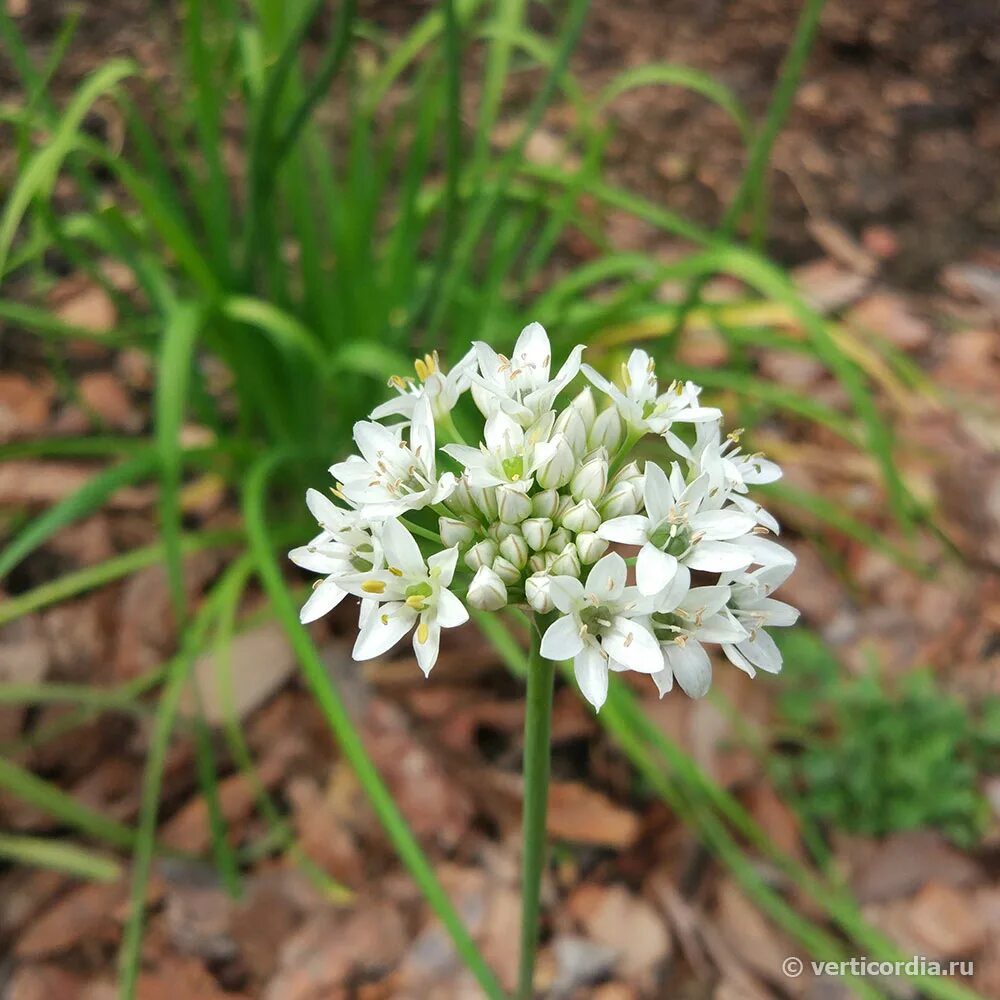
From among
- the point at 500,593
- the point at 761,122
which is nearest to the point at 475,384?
the point at 500,593

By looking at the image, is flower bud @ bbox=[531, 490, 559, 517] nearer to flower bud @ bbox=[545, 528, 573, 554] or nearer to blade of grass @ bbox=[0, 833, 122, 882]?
flower bud @ bbox=[545, 528, 573, 554]

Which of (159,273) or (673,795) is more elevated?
(159,273)

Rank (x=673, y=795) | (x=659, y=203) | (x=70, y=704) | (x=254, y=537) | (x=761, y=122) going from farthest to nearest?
(x=761, y=122) < (x=659, y=203) < (x=70, y=704) < (x=673, y=795) < (x=254, y=537)

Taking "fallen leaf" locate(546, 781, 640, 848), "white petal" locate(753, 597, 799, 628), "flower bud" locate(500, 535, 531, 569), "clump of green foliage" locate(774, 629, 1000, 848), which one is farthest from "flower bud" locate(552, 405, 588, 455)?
"clump of green foliage" locate(774, 629, 1000, 848)

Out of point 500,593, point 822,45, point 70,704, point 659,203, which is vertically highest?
point 500,593

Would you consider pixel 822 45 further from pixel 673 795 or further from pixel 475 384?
pixel 475 384

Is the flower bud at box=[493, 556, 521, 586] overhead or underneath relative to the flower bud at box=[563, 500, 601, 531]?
underneath
